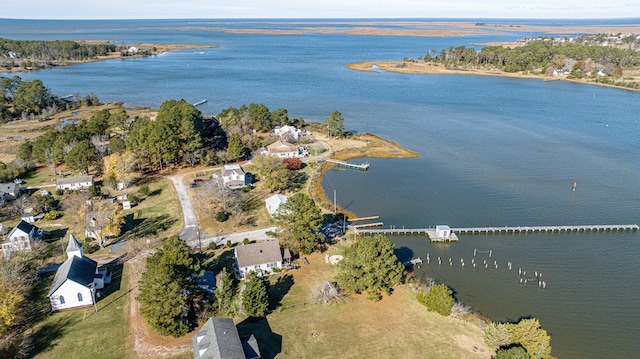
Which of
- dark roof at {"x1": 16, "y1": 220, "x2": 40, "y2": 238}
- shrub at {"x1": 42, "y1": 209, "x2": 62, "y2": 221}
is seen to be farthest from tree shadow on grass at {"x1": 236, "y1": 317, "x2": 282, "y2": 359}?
shrub at {"x1": 42, "y1": 209, "x2": 62, "y2": 221}

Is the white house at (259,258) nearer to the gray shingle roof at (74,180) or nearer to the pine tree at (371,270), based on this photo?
the pine tree at (371,270)

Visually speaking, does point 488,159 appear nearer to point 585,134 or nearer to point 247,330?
point 585,134

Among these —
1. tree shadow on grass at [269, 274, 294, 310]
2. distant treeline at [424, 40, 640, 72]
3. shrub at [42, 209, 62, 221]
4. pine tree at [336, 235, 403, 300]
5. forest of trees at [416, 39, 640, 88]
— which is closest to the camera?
tree shadow on grass at [269, 274, 294, 310]

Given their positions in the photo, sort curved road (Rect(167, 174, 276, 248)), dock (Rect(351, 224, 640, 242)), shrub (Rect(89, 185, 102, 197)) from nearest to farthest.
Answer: curved road (Rect(167, 174, 276, 248)), dock (Rect(351, 224, 640, 242)), shrub (Rect(89, 185, 102, 197))

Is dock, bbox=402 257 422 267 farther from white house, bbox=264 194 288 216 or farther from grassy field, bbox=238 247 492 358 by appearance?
white house, bbox=264 194 288 216

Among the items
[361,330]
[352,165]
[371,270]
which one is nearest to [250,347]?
[361,330]

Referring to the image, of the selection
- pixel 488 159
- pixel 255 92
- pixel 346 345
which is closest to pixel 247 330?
pixel 346 345

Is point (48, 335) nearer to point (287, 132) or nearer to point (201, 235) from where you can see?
point (201, 235)

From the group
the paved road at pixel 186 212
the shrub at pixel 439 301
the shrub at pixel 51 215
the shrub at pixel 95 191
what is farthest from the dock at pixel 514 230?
the shrub at pixel 51 215
